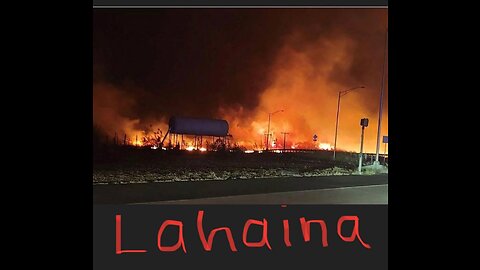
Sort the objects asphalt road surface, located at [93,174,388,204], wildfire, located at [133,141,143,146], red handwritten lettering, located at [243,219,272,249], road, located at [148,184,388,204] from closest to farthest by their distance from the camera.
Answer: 1. red handwritten lettering, located at [243,219,272,249]
2. road, located at [148,184,388,204]
3. asphalt road surface, located at [93,174,388,204]
4. wildfire, located at [133,141,143,146]

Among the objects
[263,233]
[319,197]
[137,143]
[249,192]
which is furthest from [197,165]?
[263,233]

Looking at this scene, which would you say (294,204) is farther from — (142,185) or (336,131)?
(142,185)

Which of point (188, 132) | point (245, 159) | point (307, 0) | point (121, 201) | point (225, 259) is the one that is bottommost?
point (225, 259)

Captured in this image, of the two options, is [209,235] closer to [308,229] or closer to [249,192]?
[308,229]

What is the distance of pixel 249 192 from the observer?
22.3 ft

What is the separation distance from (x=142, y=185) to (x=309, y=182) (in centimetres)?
304

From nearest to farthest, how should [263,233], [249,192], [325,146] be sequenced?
[263,233], [249,192], [325,146]

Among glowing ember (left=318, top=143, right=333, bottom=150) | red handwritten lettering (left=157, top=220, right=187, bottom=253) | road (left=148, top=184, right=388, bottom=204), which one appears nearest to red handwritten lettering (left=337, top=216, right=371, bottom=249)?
road (left=148, top=184, right=388, bottom=204)

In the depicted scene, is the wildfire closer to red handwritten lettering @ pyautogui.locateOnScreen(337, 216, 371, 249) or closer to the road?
the road

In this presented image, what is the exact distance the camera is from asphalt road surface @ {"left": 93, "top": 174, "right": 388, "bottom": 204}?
626cm

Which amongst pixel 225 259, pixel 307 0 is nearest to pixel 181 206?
pixel 225 259

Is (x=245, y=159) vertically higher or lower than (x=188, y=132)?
lower

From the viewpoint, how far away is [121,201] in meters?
6.09

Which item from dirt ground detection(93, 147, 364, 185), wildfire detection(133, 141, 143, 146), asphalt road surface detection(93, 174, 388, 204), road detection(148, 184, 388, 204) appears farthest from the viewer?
wildfire detection(133, 141, 143, 146)
